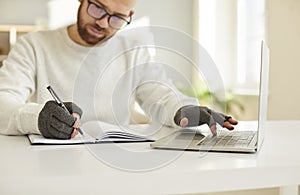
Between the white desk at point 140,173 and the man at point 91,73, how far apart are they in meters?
0.29

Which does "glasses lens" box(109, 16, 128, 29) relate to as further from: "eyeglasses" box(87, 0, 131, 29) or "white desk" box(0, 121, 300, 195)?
"white desk" box(0, 121, 300, 195)

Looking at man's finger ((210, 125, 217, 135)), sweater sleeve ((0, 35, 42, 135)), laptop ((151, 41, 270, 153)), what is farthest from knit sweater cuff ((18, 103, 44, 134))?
man's finger ((210, 125, 217, 135))

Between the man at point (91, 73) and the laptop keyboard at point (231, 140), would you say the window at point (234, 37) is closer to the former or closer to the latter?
the man at point (91, 73)

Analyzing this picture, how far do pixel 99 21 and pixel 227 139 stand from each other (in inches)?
25.8

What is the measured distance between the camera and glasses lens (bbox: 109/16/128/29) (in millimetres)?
1372

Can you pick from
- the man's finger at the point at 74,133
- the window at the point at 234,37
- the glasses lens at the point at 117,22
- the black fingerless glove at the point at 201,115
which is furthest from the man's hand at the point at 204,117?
the window at the point at 234,37

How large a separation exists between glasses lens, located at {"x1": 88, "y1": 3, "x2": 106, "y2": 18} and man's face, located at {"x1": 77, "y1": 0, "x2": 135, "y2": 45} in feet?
0.04

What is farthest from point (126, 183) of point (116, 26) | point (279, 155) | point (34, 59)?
point (34, 59)

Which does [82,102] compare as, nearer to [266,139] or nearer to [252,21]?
[266,139]

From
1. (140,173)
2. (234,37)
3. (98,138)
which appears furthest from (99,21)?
(234,37)

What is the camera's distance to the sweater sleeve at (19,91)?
1.00m

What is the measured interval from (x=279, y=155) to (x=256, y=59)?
132 inches

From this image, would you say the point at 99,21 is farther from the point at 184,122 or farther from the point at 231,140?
the point at 231,140

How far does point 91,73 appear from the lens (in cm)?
157
